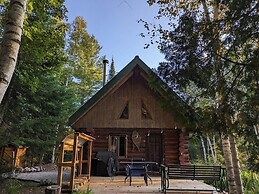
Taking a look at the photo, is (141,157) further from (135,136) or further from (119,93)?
(119,93)

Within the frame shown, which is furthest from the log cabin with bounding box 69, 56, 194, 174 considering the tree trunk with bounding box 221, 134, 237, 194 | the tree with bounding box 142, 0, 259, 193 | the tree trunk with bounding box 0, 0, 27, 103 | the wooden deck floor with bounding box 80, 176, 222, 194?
the tree trunk with bounding box 0, 0, 27, 103

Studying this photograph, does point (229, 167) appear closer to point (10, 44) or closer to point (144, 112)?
point (144, 112)

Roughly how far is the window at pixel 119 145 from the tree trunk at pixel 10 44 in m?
9.03

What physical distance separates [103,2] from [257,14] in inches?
168

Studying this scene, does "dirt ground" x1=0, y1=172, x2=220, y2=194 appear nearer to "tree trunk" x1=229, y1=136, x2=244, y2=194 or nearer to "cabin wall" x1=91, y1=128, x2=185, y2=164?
"tree trunk" x1=229, y1=136, x2=244, y2=194

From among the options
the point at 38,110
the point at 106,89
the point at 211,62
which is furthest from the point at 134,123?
the point at 38,110

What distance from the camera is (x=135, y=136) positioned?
1116 centimetres

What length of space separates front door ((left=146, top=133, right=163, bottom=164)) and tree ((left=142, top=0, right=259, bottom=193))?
22.7 feet

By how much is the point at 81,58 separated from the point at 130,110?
12.7m

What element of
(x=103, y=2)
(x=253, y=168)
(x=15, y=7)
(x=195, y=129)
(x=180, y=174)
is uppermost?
(x=103, y=2)

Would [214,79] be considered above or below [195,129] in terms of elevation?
above

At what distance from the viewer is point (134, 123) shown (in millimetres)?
10750

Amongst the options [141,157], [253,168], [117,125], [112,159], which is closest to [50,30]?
[117,125]

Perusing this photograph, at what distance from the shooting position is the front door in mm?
11234
